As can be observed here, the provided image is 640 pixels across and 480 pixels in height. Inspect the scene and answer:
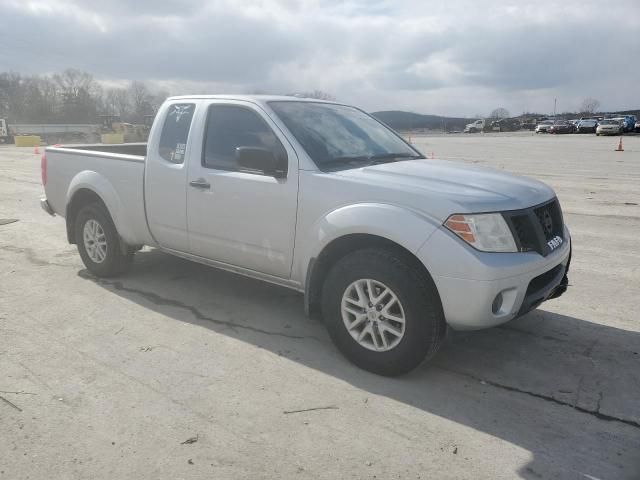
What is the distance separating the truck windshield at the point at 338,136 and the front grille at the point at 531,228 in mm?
1230

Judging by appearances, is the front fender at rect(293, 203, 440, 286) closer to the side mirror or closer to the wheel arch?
the wheel arch

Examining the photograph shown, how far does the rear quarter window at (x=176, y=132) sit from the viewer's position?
4621mm

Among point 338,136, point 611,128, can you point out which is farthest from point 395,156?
point 611,128

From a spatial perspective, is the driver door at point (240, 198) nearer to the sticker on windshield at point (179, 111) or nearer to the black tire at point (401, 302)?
the sticker on windshield at point (179, 111)

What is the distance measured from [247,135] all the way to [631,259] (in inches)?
181

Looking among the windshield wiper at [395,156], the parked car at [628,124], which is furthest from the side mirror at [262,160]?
the parked car at [628,124]

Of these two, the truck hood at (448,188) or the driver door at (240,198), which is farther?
the driver door at (240,198)

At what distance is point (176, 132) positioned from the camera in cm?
471

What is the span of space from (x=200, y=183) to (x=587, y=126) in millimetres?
57877

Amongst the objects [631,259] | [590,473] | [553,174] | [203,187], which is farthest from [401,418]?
[553,174]

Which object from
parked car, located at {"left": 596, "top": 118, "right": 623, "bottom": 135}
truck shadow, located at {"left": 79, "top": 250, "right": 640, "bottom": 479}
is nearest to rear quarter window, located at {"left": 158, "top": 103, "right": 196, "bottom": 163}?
truck shadow, located at {"left": 79, "top": 250, "right": 640, "bottom": 479}

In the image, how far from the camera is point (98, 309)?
Answer: 4699 mm

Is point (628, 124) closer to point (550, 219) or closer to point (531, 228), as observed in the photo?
point (550, 219)

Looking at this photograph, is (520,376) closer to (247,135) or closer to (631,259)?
(247,135)
